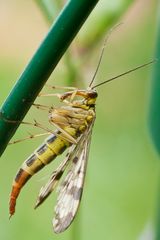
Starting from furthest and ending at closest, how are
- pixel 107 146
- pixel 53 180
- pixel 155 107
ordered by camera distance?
pixel 107 146, pixel 53 180, pixel 155 107

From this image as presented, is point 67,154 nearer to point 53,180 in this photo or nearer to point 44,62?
point 53,180

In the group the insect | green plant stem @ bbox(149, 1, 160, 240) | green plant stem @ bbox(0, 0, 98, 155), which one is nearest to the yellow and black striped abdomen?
the insect

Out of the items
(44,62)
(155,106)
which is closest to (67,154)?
(155,106)

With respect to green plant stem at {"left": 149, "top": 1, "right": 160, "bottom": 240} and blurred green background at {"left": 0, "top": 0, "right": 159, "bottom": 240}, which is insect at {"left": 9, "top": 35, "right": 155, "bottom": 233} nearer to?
green plant stem at {"left": 149, "top": 1, "right": 160, "bottom": 240}

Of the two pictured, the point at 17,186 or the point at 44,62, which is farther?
the point at 17,186

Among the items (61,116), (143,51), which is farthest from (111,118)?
(61,116)

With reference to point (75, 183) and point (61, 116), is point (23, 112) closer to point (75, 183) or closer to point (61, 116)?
point (75, 183)
